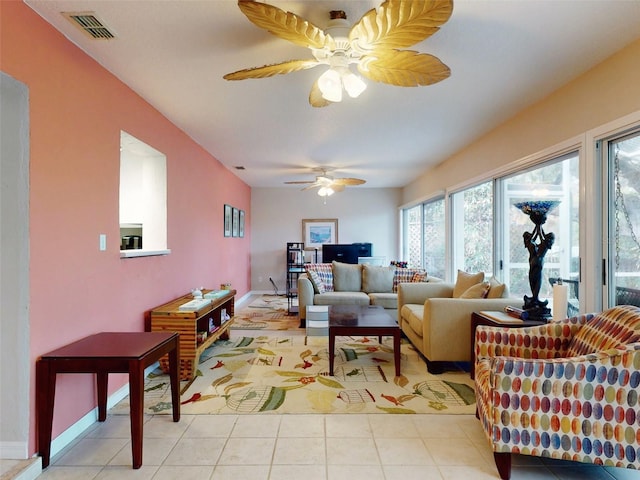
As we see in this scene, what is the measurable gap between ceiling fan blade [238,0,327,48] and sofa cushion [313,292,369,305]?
377cm

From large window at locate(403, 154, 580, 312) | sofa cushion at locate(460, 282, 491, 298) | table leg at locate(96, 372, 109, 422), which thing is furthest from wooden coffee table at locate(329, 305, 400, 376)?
table leg at locate(96, 372, 109, 422)

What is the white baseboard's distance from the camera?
1.84 meters

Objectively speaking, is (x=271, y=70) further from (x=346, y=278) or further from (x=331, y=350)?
(x=346, y=278)

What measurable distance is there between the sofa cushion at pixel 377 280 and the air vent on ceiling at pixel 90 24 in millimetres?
4354

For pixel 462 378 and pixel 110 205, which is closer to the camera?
pixel 110 205

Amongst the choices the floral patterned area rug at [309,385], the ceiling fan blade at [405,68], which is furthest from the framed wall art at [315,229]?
the ceiling fan blade at [405,68]

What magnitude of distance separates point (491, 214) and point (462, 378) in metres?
2.00

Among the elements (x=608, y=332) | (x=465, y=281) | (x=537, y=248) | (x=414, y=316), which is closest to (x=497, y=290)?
(x=465, y=281)

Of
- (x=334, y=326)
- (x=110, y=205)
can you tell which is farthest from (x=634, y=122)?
(x=110, y=205)

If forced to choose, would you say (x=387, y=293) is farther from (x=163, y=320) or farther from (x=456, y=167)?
(x=163, y=320)

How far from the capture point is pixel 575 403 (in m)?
1.73

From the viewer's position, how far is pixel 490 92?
2859mm

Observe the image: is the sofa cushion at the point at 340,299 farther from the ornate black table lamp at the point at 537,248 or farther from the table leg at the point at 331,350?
the ornate black table lamp at the point at 537,248

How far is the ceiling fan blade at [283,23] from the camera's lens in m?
1.42
